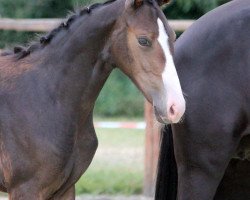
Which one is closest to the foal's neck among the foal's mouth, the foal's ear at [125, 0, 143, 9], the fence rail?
the foal's ear at [125, 0, 143, 9]

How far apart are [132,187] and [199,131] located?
3057 mm

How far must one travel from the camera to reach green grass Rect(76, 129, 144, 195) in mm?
7223

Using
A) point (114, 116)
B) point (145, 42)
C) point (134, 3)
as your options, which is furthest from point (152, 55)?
point (114, 116)

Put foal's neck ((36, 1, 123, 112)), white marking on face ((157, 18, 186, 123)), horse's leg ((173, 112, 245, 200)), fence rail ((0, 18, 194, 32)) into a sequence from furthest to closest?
fence rail ((0, 18, 194, 32))
horse's leg ((173, 112, 245, 200))
foal's neck ((36, 1, 123, 112))
white marking on face ((157, 18, 186, 123))

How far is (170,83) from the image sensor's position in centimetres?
364

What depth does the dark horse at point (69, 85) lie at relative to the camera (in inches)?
146

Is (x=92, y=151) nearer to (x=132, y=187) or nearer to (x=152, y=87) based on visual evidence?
(x=152, y=87)

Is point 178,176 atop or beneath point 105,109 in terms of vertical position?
atop

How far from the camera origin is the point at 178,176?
14.4 feet

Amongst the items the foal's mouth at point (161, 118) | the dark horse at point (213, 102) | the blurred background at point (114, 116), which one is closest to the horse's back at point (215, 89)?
the dark horse at point (213, 102)

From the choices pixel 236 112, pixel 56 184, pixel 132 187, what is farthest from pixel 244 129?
pixel 132 187

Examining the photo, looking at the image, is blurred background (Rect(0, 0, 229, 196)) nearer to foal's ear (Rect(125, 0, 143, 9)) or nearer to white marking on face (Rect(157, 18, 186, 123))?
foal's ear (Rect(125, 0, 143, 9))

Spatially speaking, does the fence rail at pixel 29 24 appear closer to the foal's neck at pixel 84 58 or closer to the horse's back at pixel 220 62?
the horse's back at pixel 220 62

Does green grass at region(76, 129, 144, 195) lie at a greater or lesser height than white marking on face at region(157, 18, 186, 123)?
lesser
